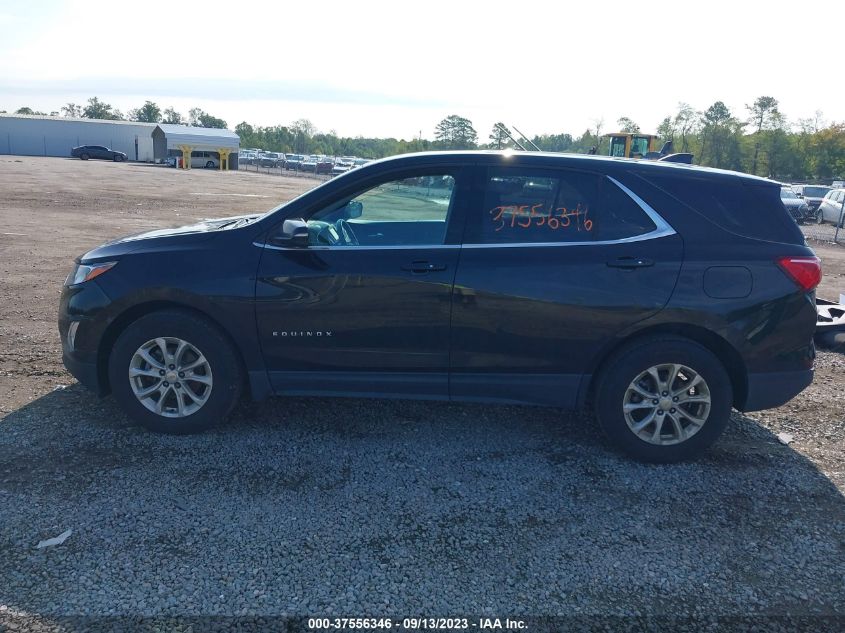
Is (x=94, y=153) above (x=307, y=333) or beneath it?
above

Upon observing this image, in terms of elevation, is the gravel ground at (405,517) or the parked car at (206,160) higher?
the parked car at (206,160)

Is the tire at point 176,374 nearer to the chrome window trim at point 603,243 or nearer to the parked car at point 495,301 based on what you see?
the parked car at point 495,301

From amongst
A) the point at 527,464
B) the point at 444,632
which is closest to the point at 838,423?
the point at 527,464

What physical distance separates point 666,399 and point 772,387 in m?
0.69

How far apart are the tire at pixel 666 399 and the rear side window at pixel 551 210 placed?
2.54 ft

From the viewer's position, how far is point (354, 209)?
471cm

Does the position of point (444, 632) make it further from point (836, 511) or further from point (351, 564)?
point (836, 511)

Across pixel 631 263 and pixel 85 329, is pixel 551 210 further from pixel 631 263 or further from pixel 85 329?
pixel 85 329

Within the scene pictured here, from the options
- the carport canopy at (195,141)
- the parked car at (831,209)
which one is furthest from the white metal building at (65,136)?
the parked car at (831,209)

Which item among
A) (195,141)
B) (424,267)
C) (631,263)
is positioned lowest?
(424,267)

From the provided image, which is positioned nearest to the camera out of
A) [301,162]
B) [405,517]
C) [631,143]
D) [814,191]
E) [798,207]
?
[405,517]

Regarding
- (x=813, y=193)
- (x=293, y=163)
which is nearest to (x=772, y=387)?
(x=813, y=193)

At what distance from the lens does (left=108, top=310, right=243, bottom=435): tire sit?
14.9 feet

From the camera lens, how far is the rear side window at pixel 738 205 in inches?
174
